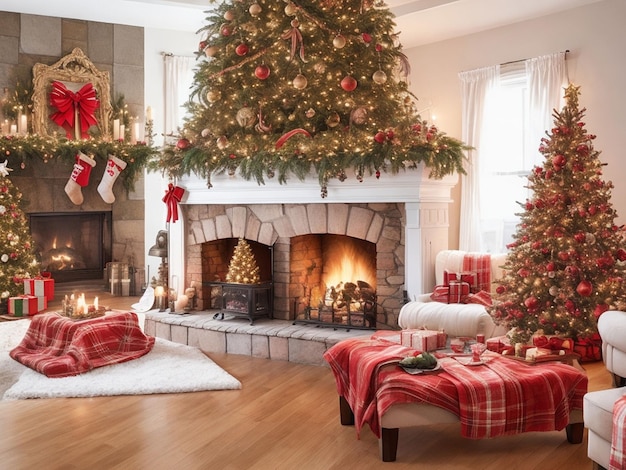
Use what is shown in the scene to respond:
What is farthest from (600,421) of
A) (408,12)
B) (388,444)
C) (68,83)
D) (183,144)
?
(68,83)

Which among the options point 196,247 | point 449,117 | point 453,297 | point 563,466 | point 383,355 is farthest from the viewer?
point 449,117

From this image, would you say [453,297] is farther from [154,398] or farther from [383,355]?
[154,398]

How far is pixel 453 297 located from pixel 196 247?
2.38 metres

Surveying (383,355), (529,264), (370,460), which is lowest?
(370,460)

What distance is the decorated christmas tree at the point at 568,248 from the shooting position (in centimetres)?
418

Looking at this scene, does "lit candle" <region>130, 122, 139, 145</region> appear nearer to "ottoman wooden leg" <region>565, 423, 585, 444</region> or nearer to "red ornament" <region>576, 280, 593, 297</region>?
"red ornament" <region>576, 280, 593, 297</region>

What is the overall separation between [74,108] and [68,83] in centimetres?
30

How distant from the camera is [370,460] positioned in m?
2.89

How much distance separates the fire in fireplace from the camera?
492 centimetres

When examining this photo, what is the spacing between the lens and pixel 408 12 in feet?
19.1

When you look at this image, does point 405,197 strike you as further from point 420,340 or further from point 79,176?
point 79,176

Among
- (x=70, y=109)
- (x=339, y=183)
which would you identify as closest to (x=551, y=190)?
(x=339, y=183)

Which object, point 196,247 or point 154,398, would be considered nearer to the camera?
point 154,398

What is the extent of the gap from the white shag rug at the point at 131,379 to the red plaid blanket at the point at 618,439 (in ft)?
7.87
